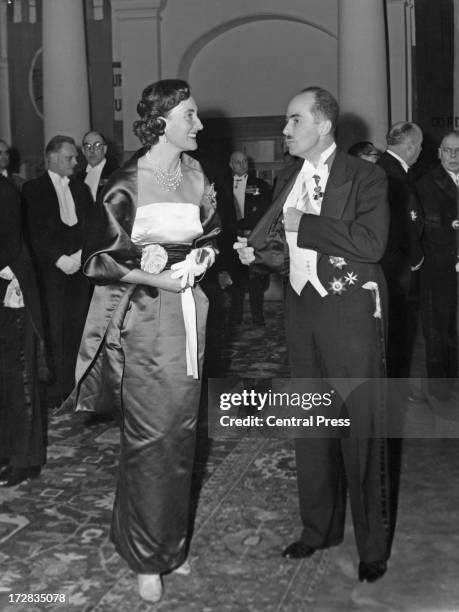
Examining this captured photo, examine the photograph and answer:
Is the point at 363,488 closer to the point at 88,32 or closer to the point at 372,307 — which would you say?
the point at 372,307

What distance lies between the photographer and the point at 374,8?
9.88 meters

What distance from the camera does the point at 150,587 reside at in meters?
3.23

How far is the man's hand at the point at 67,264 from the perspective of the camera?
20.3 ft

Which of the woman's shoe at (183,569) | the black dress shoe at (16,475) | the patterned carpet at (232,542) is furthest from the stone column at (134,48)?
the woman's shoe at (183,569)

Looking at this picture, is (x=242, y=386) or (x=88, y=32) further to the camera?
(x=88, y=32)

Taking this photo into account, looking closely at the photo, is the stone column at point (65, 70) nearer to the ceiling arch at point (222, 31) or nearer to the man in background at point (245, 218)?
the ceiling arch at point (222, 31)

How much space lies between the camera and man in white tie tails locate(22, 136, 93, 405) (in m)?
6.23

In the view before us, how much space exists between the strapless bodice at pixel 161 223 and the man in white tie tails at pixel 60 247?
300cm

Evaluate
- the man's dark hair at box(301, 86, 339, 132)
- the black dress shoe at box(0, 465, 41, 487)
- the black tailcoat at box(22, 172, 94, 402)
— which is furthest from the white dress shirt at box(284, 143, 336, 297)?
the black tailcoat at box(22, 172, 94, 402)

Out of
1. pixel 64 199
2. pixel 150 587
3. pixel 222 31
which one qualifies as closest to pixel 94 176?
pixel 64 199

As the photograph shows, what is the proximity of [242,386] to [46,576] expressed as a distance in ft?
11.2

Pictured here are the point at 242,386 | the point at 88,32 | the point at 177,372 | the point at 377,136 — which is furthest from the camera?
the point at 88,32

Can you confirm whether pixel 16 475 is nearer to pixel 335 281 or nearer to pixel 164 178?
pixel 164 178

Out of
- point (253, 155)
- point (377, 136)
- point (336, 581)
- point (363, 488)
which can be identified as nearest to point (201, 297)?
point (363, 488)
